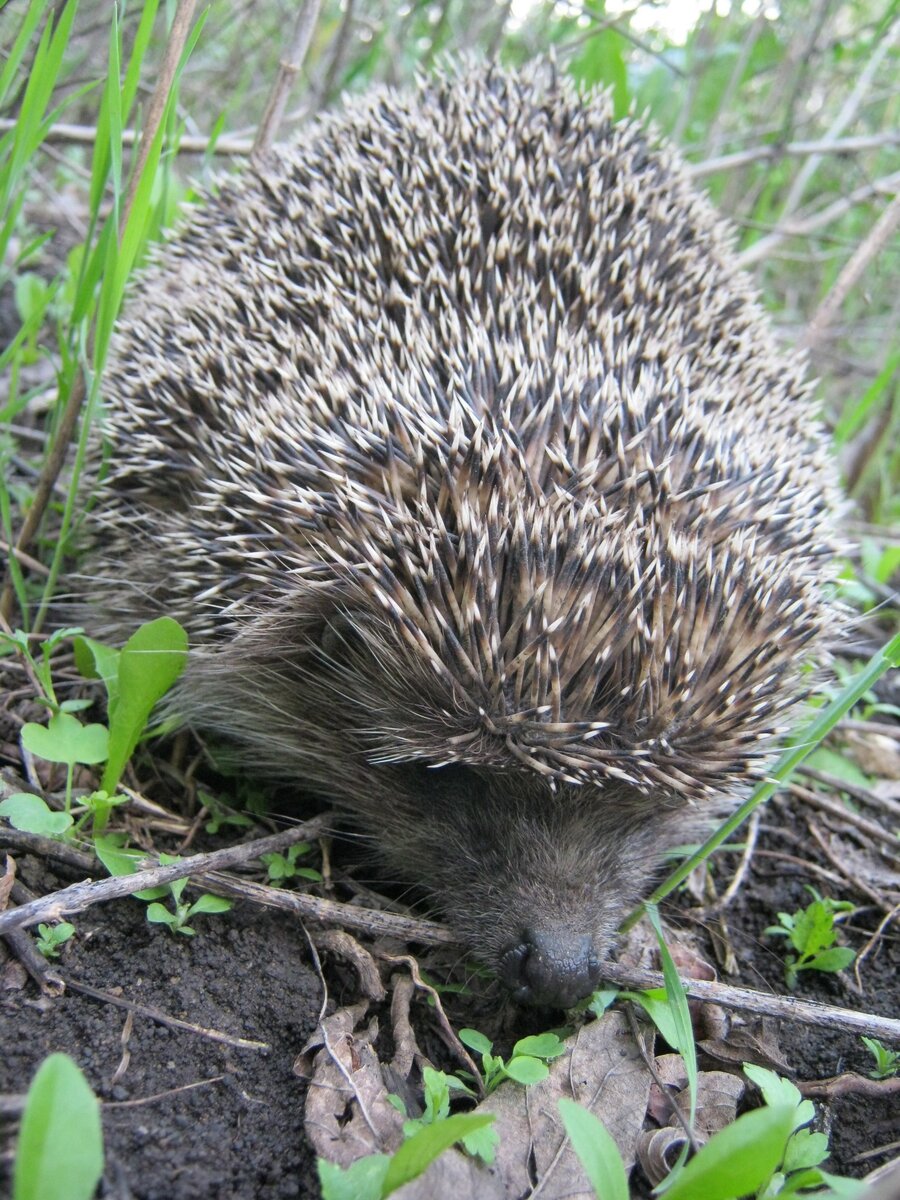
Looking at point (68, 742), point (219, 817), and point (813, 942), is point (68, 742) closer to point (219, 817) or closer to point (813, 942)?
point (219, 817)

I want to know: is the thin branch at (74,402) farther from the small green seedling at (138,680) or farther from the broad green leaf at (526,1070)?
the broad green leaf at (526,1070)

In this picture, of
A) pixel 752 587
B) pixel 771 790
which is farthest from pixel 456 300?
pixel 771 790

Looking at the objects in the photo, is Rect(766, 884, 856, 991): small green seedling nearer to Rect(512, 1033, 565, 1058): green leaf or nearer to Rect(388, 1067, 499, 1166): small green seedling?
Rect(512, 1033, 565, 1058): green leaf

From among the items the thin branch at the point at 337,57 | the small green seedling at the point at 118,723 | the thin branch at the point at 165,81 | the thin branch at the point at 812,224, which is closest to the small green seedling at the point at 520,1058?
the small green seedling at the point at 118,723

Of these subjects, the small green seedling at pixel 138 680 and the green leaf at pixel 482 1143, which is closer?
the green leaf at pixel 482 1143

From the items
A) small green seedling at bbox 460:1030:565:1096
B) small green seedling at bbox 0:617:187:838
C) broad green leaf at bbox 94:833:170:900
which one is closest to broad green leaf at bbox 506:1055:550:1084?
small green seedling at bbox 460:1030:565:1096

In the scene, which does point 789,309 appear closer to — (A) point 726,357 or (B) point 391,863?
(A) point 726,357

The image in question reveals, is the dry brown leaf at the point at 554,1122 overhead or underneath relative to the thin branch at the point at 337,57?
underneath
